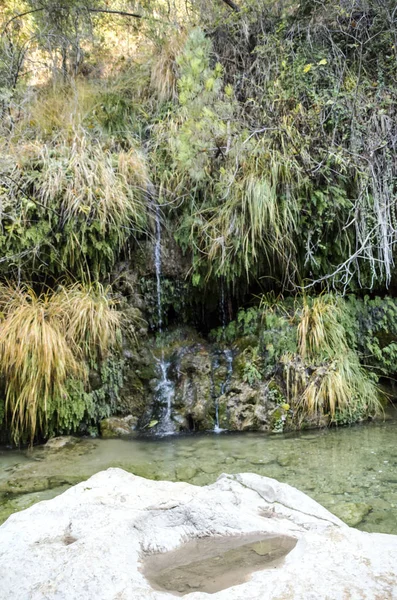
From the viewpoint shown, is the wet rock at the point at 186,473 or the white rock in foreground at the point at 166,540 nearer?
the white rock in foreground at the point at 166,540

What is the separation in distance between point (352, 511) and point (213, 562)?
1210 millimetres

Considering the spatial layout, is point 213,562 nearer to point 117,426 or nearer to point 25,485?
point 25,485

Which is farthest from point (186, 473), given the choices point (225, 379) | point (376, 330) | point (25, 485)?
point (376, 330)

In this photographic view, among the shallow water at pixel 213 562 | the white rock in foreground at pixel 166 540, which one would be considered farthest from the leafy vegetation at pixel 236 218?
the shallow water at pixel 213 562

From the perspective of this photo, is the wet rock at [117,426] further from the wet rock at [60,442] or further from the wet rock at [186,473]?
the wet rock at [186,473]

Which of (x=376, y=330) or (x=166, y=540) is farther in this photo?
(x=376, y=330)

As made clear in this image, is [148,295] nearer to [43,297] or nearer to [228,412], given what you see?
[43,297]

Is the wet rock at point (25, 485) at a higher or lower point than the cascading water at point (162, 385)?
lower

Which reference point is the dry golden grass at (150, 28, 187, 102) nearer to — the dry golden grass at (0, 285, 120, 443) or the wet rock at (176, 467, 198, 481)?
the dry golden grass at (0, 285, 120, 443)

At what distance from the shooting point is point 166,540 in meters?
1.97

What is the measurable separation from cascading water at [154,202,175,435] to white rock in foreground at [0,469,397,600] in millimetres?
1893

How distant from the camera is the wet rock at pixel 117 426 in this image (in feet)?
14.6

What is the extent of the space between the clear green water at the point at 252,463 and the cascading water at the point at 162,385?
26 cm

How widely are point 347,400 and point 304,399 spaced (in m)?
0.41
